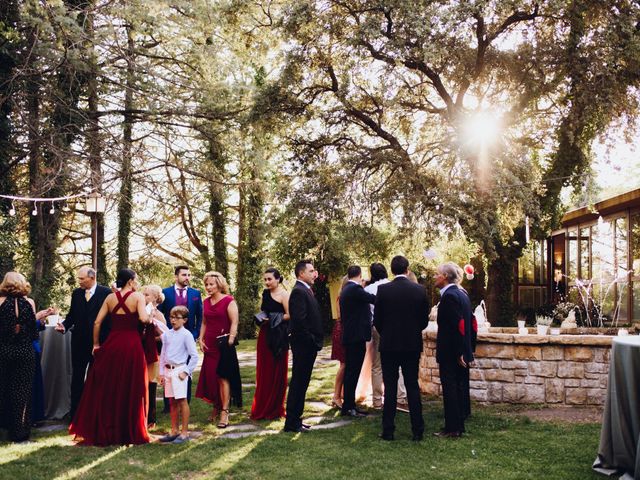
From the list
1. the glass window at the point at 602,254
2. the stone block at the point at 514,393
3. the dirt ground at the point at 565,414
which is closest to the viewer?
the dirt ground at the point at 565,414

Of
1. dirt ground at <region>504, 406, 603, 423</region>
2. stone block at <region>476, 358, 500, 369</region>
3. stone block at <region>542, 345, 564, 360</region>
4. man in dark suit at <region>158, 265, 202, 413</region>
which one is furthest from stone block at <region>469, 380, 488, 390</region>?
man in dark suit at <region>158, 265, 202, 413</region>

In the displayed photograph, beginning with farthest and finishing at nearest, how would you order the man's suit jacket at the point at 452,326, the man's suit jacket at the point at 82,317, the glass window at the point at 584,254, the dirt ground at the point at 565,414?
the glass window at the point at 584,254 < the man's suit jacket at the point at 82,317 < the dirt ground at the point at 565,414 < the man's suit jacket at the point at 452,326

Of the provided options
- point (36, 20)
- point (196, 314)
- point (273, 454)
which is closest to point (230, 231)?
point (36, 20)

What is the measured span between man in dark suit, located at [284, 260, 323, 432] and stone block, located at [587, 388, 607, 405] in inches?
137

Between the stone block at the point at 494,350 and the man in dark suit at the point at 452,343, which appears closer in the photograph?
the man in dark suit at the point at 452,343

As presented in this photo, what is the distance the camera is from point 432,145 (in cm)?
1656

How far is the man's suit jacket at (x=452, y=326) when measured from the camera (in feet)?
21.9

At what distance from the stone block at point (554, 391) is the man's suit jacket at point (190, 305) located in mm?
4396

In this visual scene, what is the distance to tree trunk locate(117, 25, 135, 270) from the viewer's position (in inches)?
650

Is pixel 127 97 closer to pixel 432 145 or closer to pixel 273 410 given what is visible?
pixel 432 145

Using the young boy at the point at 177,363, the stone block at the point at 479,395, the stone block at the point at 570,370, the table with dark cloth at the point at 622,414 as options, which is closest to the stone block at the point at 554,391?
the stone block at the point at 570,370

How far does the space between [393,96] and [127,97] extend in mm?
7292

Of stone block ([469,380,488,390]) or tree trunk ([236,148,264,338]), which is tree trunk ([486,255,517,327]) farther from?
stone block ([469,380,488,390])

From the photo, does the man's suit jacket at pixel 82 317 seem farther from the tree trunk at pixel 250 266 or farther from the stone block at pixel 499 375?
the tree trunk at pixel 250 266
